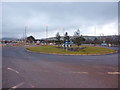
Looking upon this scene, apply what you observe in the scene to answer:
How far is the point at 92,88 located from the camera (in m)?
4.71

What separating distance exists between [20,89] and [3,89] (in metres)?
0.66

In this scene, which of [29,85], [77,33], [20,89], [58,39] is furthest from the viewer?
[58,39]

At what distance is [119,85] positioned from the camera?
5180 mm

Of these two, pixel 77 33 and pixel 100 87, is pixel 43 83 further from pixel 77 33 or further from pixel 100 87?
pixel 77 33

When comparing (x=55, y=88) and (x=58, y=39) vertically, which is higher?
(x=58, y=39)

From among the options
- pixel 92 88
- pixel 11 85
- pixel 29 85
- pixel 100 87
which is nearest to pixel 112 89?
pixel 100 87

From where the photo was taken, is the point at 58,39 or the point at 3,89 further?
the point at 58,39

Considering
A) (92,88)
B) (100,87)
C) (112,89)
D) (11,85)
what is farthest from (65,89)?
(11,85)

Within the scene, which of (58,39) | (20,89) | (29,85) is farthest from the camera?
(58,39)

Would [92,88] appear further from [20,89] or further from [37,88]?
[20,89]

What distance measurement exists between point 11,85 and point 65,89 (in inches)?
82.9

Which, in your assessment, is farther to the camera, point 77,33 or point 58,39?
point 58,39

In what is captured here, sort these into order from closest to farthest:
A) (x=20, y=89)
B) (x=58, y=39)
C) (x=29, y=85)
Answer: (x=20, y=89) < (x=29, y=85) < (x=58, y=39)

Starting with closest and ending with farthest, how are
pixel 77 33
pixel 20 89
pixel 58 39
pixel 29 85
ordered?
pixel 20 89 < pixel 29 85 < pixel 77 33 < pixel 58 39
